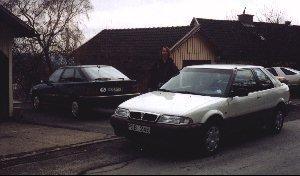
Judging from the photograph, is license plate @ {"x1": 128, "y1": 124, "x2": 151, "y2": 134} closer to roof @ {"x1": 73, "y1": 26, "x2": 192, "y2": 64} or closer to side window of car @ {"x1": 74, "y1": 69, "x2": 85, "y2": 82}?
side window of car @ {"x1": 74, "y1": 69, "x2": 85, "y2": 82}

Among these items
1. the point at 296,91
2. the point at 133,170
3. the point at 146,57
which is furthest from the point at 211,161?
the point at 146,57

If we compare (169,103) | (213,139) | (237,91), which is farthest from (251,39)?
(169,103)

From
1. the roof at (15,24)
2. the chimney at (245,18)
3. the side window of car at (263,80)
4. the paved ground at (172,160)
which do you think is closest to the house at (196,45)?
the chimney at (245,18)

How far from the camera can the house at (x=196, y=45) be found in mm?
26844

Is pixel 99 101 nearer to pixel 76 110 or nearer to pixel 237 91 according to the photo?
pixel 76 110

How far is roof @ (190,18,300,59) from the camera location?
3142 centimetres

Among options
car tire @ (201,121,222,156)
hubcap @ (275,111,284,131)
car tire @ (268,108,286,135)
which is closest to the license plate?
car tire @ (201,121,222,156)

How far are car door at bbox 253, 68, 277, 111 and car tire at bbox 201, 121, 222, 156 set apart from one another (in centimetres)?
178

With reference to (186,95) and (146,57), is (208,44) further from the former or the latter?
(186,95)

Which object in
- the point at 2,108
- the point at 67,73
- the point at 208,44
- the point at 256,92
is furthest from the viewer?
the point at 208,44

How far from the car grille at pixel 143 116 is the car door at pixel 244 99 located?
1635 millimetres

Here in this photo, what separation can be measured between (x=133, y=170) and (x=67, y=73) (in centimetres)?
748

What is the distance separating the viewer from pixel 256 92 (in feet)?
32.6

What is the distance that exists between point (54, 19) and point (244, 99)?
971 inches
